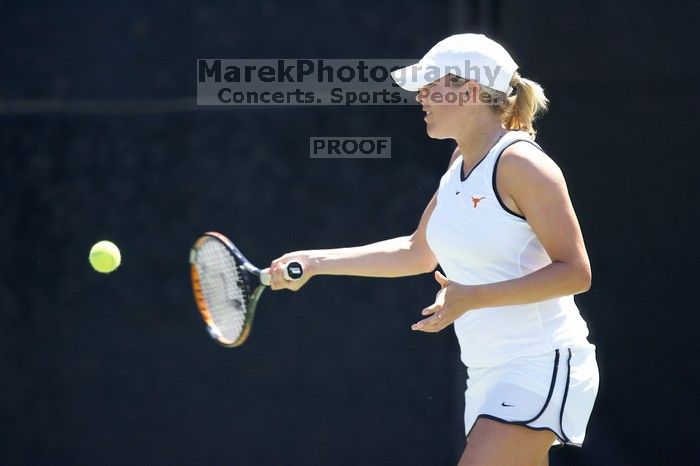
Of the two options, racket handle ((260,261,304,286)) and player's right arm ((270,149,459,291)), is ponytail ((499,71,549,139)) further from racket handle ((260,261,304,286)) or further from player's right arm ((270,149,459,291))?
racket handle ((260,261,304,286))

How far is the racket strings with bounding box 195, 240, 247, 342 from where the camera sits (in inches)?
110

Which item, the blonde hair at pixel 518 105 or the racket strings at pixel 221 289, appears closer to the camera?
the blonde hair at pixel 518 105

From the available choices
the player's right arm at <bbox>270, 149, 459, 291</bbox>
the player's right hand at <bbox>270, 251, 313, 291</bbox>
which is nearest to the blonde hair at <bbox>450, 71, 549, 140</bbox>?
the player's right arm at <bbox>270, 149, 459, 291</bbox>

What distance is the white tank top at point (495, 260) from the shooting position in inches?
86.9

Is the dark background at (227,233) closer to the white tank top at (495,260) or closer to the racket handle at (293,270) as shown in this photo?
the racket handle at (293,270)

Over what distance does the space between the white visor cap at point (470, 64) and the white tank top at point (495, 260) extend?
0.13 m

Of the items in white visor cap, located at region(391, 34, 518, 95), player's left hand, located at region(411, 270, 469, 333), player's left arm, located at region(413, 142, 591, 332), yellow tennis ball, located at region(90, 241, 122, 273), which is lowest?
player's left hand, located at region(411, 270, 469, 333)

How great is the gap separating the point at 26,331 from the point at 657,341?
1993mm

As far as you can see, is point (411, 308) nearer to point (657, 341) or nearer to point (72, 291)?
point (657, 341)

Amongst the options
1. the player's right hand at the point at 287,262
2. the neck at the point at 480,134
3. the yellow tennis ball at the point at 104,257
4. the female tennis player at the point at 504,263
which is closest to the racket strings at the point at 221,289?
the player's right hand at the point at 287,262

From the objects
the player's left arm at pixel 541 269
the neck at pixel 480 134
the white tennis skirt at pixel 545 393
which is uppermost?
the neck at pixel 480 134

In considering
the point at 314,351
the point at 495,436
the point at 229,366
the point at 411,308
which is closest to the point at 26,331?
the point at 229,366

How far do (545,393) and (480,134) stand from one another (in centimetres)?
57

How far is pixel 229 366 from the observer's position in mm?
3385
